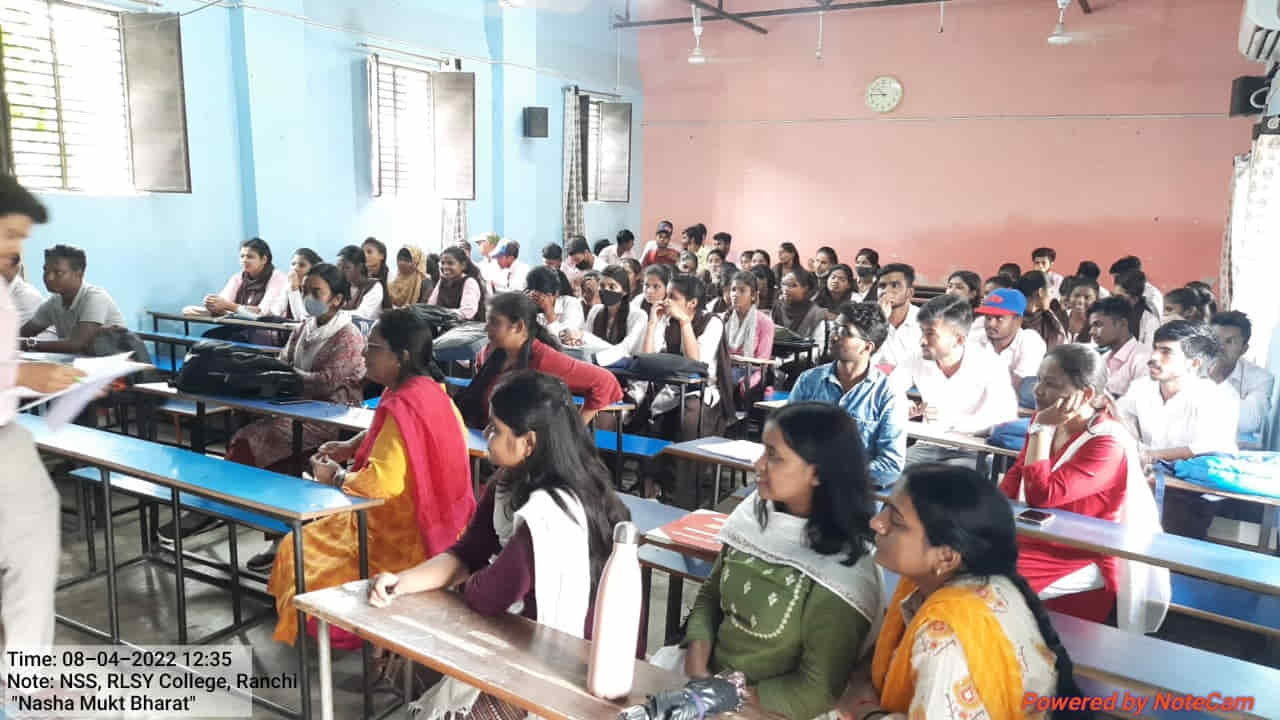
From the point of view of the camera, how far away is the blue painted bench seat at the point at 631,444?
3.75 meters

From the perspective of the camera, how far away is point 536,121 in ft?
29.9

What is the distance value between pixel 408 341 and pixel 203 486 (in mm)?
668

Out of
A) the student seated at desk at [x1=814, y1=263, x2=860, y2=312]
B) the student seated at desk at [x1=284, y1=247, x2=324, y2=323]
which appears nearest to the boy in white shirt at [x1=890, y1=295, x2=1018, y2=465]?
the student seated at desk at [x1=814, y1=263, x2=860, y2=312]

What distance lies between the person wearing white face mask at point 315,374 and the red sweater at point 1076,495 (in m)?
2.52

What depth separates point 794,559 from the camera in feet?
5.23

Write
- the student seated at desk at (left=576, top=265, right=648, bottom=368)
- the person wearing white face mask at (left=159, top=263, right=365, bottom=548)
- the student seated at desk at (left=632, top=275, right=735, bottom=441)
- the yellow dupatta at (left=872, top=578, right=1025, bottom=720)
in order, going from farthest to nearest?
the student seated at desk at (left=576, top=265, right=648, bottom=368) → the student seated at desk at (left=632, top=275, right=735, bottom=441) → the person wearing white face mask at (left=159, top=263, right=365, bottom=548) → the yellow dupatta at (left=872, top=578, right=1025, bottom=720)

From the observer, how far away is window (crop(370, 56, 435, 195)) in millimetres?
7750

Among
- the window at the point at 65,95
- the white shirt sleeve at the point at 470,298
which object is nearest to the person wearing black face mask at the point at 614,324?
the white shirt sleeve at the point at 470,298

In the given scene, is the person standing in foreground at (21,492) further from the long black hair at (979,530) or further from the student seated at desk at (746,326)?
the student seated at desk at (746,326)

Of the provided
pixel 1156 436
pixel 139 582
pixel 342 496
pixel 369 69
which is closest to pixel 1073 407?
pixel 1156 436

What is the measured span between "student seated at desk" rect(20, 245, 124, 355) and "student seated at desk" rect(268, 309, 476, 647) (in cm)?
232

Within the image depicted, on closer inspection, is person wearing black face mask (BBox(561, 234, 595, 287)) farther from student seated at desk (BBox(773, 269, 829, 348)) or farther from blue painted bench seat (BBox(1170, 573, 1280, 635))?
blue painted bench seat (BBox(1170, 573, 1280, 635))

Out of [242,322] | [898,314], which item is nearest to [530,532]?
[898,314]

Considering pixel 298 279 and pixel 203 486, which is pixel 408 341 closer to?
pixel 203 486
